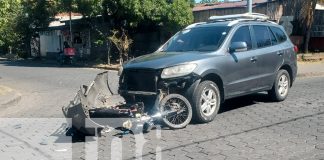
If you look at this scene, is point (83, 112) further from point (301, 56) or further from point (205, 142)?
point (301, 56)

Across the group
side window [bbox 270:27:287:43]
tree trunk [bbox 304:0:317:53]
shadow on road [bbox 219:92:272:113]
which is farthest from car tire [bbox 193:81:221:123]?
tree trunk [bbox 304:0:317:53]

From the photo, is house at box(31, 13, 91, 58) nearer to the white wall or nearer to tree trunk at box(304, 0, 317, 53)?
the white wall

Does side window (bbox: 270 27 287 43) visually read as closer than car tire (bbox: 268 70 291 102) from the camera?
No

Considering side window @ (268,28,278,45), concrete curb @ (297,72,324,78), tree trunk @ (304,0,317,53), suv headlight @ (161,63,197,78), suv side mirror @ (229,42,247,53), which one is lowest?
concrete curb @ (297,72,324,78)

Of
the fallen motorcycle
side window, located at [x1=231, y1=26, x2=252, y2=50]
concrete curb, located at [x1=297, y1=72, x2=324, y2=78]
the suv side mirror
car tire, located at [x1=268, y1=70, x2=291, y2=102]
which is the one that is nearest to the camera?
the fallen motorcycle

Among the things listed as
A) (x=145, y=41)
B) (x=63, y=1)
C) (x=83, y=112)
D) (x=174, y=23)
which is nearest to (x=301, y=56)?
(x=174, y=23)

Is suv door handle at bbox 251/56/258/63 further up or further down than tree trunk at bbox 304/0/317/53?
further down

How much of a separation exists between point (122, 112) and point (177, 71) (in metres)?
1.16

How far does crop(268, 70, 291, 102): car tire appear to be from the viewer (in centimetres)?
883

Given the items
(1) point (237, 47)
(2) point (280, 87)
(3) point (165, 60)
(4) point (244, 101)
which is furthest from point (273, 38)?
(3) point (165, 60)

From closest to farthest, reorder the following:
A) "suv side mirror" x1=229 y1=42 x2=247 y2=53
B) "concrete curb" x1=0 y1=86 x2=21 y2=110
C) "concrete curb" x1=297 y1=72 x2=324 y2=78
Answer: "suv side mirror" x1=229 y1=42 x2=247 y2=53 → "concrete curb" x1=0 y1=86 x2=21 y2=110 → "concrete curb" x1=297 y1=72 x2=324 y2=78

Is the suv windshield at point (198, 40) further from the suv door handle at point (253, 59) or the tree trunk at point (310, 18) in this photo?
the tree trunk at point (310, 18)

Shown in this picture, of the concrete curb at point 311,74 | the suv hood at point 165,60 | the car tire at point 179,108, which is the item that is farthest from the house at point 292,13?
the car tire at point 179,108

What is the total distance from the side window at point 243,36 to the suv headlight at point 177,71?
1.46 m
